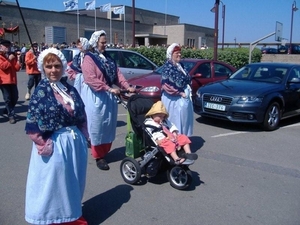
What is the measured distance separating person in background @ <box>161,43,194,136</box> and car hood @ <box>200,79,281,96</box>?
2.47m

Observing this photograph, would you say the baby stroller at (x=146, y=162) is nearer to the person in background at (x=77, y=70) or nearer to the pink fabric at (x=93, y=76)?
the pink fabric at (x=93, y=76)

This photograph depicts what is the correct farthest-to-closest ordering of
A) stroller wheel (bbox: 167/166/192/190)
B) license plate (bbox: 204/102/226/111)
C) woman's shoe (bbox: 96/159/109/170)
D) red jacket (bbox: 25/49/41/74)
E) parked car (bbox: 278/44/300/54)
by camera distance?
parked car (bbox: 278/44/300/54) → red jacket (bbox: 25/49/41/74) → license plate (bbox: 204/102/226/111) → woman's shoe (bbox: 96/159/109/170) → stroller wheel (bbox: 167/166/192/190)

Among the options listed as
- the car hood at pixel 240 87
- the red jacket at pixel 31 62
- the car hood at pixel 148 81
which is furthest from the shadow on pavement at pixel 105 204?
the red jacket at pixel 31 62

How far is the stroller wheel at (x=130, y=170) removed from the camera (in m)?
4.50

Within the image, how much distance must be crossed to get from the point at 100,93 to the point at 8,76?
160 inches

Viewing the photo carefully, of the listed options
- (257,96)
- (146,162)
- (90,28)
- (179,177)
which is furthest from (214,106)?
(90,28)

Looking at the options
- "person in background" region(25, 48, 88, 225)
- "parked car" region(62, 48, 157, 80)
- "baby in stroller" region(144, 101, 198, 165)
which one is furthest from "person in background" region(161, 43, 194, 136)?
"parked car" region(62, 48, 157, 80)

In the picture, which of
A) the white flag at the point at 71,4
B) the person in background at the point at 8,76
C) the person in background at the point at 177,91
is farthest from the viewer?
the white flag at the point at 71,4

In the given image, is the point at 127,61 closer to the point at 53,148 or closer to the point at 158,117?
the point at 158,117

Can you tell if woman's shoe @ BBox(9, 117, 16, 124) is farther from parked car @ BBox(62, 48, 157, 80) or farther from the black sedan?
the black sedan

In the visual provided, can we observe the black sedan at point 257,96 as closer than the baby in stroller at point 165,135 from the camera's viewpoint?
No

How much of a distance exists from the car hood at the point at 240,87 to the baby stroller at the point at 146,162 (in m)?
3.67

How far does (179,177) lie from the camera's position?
450 centimetres

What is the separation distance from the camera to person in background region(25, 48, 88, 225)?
3037mm
